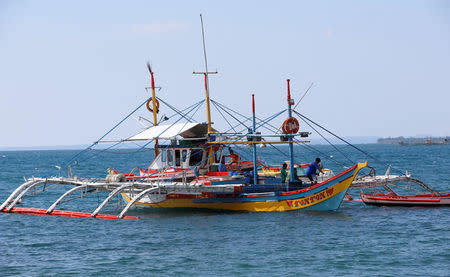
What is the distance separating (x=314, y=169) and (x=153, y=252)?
12.3 metres

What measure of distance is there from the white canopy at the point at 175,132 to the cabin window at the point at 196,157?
1.15m

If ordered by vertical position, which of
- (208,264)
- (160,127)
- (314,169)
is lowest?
(208,264)

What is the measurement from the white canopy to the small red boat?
10.3 metres

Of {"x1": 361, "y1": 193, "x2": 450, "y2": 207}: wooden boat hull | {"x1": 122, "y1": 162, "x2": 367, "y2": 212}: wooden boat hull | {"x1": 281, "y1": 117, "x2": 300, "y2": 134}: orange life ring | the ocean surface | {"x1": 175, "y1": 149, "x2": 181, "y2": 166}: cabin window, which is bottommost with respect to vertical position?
the ocean surface

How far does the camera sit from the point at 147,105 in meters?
38.3

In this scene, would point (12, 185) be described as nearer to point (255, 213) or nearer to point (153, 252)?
point (255, 213)

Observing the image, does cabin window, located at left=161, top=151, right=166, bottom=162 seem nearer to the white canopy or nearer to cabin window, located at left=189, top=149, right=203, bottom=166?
the white canopy

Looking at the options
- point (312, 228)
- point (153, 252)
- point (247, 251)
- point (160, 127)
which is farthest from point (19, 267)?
point (160, 127)

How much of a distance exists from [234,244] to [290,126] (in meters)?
9.67

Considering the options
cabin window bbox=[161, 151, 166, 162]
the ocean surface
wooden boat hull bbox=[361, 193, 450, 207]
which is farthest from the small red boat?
cabin window bbox=[161, 151, 166, 162]

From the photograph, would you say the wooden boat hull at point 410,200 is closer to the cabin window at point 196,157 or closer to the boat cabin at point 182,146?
the boat cabin at point 182,146

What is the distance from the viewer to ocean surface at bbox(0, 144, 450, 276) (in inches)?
814

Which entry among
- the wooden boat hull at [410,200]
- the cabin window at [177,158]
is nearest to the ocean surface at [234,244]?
the wooden boat hull at [410,200]

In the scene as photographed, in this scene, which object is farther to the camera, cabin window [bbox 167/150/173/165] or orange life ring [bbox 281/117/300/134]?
cabin window [bbox 167/150/173/165]
